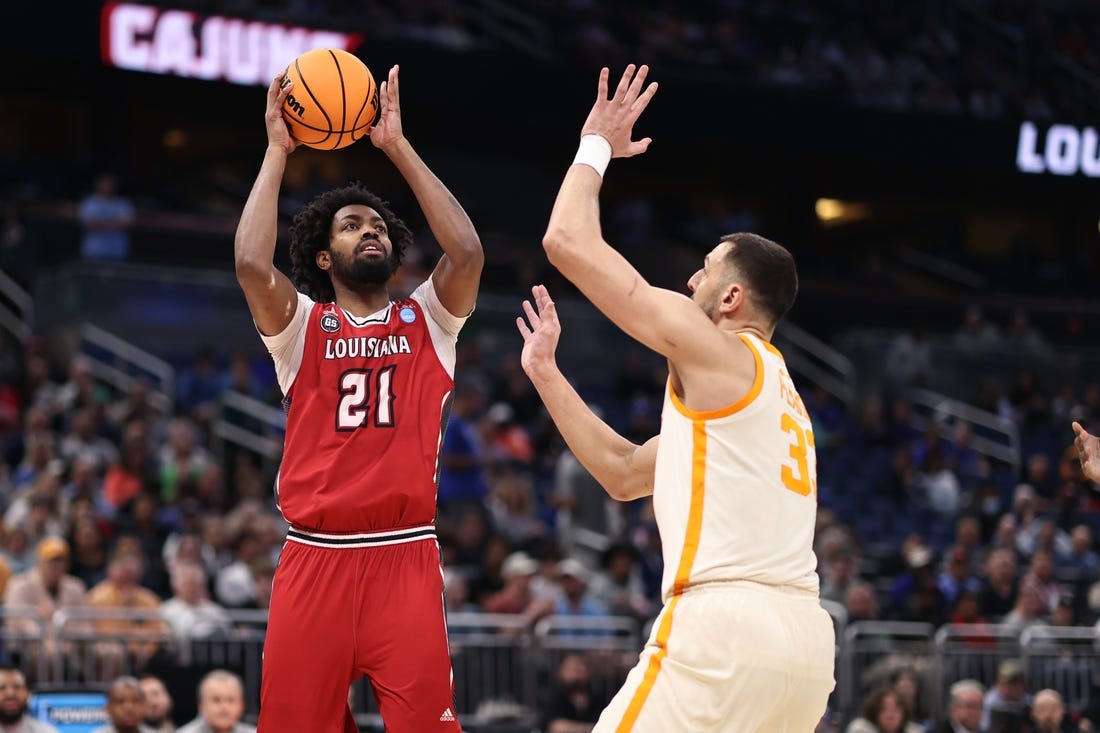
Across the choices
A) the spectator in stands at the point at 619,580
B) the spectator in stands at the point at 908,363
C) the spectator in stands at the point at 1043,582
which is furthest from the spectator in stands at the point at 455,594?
the spectator in stands at the point at 908,363

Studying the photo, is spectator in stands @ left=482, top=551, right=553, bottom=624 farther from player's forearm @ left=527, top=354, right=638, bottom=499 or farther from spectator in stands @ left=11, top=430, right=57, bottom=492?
player's forearm @ left=527, top=354, right=638, bottom=499

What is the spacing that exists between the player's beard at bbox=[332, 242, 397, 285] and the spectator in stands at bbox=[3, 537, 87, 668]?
6139 mm

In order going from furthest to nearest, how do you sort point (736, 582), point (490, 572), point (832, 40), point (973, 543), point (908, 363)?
1. point (832, 40)
2. point (908, 363)
3. point (973, 543)
4. point (490, 572)
5. point (736, 582)

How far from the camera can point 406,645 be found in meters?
6.10

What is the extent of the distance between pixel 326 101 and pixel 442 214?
2.10 feet

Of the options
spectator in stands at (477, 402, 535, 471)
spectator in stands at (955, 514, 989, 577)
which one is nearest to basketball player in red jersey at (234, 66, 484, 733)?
spectator in stands at (477, 402, 535, 471)

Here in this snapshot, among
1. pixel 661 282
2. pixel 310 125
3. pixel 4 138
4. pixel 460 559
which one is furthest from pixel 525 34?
pixel 310 125

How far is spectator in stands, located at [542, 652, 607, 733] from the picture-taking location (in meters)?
12.0

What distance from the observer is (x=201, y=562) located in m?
13.1

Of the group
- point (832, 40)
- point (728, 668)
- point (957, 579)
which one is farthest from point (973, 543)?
point (728, 668)

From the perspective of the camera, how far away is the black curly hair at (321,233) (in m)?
6.79

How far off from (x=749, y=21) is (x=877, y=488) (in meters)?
10.3

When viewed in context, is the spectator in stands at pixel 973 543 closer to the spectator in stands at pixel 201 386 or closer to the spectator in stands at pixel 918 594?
the spectator in stands at pixel 918 594

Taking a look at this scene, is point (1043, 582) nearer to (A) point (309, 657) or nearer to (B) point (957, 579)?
(B) point (957, 579)
